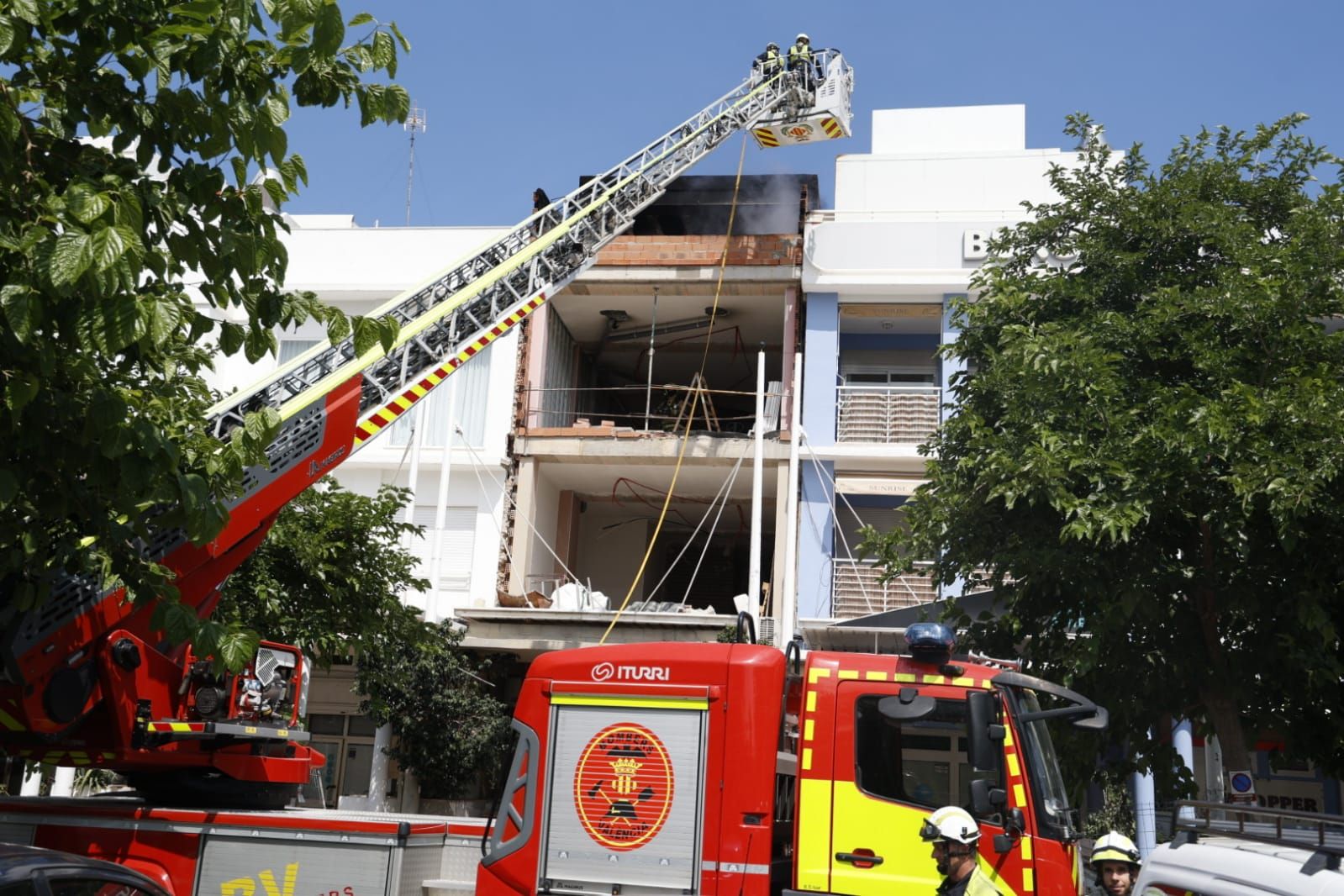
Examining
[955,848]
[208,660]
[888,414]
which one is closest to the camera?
[955,848]

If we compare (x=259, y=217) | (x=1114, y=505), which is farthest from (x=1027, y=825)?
(x=259, y=217)

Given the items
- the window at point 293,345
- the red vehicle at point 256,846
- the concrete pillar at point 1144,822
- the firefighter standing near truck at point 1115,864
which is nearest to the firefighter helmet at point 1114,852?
the firefighter standing near truck at point 1115,864

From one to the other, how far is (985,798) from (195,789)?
584 cm

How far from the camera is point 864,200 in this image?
24031 millimetres

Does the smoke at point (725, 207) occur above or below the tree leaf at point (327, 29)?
above

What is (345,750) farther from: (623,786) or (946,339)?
(623,786)

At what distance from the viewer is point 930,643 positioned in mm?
7016

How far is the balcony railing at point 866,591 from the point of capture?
67.8ft

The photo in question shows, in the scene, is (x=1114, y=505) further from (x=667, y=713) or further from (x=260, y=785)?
(x=260, y=785)

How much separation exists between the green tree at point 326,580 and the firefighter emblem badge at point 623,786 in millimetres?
6736

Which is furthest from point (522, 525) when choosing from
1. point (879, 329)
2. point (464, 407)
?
point (879, 329)

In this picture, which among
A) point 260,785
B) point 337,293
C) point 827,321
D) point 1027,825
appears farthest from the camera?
point 337,293

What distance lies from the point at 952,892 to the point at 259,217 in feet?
14.1

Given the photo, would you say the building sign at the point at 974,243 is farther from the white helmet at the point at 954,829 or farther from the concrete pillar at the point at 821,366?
the white helmet at the point at 954,829
